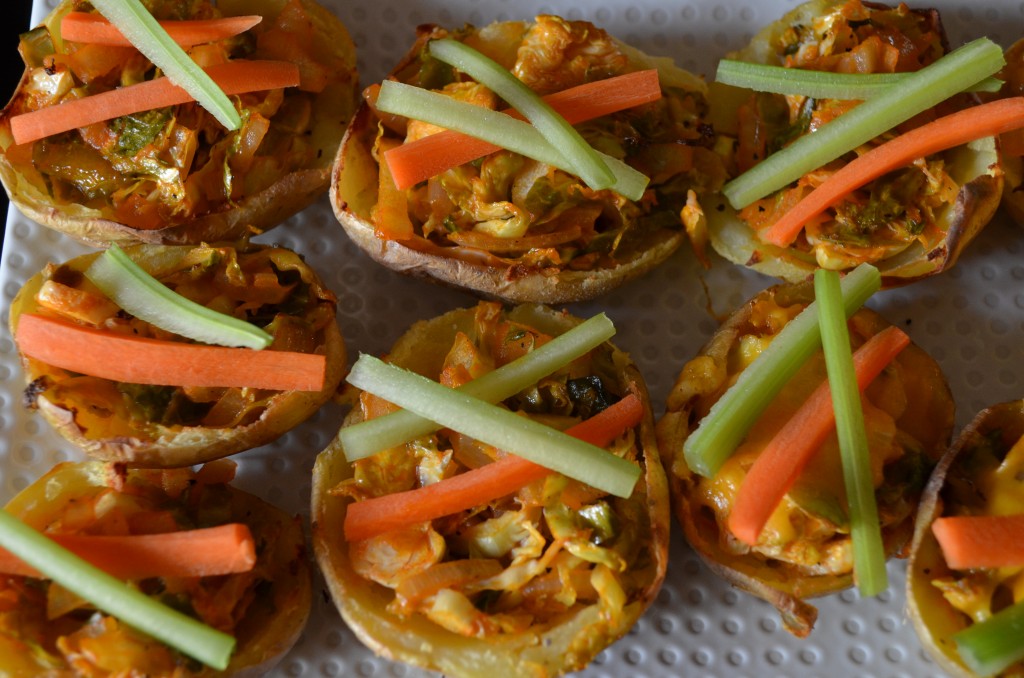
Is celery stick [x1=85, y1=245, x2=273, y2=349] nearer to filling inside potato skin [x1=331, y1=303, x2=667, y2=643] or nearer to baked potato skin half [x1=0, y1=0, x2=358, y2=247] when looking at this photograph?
baked potato skin half [x1=0, y1=0, x2=358, y2=247]

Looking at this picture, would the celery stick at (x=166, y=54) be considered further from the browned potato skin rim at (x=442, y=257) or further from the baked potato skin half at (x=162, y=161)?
the browned potato skin rim at (x=442, y=257)

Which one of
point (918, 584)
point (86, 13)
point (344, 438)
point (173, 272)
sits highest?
point (86, 13)

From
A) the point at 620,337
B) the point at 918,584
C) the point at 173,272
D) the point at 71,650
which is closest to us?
the point at 71,650

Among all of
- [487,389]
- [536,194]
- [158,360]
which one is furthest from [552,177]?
[158,360]

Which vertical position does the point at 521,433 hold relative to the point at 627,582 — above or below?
above

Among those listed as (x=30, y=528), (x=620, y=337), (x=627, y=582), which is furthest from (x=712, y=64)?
(x=30, y=528)

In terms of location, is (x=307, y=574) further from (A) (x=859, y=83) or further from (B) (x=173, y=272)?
(A) (x=859, y=83)
